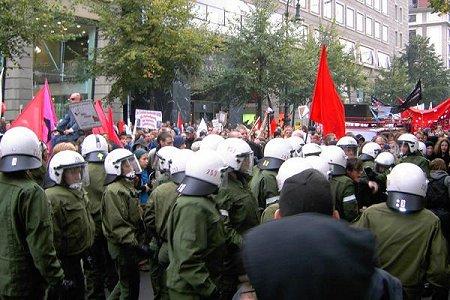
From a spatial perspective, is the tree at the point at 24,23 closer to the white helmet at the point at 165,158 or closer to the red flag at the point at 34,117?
the red flag at the point at 34,117

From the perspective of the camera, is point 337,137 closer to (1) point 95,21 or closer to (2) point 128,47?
(2) point 128,47

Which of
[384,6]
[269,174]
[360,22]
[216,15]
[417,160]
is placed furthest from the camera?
[384,6]

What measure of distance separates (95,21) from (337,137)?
18.1 m

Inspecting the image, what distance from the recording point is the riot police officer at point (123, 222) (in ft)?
19.6

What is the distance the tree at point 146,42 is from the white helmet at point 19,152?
643 inches

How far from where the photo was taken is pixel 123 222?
599cm

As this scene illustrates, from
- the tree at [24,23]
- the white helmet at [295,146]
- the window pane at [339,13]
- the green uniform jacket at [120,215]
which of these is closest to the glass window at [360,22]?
the window pane at [339,13]

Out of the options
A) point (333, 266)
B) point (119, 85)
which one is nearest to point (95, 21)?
point (119, 85)


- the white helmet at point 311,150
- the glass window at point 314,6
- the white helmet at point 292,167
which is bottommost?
the white helmet at point 292,167

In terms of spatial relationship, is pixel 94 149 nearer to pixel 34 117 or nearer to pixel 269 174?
pixel 269 174

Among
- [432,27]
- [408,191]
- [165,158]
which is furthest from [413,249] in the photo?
[432,27]

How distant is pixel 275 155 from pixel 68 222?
238 centimetres

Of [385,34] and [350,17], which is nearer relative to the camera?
[350,17]

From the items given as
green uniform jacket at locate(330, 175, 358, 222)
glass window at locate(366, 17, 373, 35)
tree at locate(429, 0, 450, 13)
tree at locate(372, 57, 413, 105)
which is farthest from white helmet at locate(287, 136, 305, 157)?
glass window at locate(366, 17, 373, 35)
